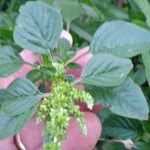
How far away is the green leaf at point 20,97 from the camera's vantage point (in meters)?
0.43

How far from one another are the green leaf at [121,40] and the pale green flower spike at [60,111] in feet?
0.21

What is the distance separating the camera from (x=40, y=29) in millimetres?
465

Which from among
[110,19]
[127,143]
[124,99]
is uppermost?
[124,99]

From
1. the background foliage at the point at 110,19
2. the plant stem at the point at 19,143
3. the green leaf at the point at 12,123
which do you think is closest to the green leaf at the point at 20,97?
the green leaf at the point at 12,123

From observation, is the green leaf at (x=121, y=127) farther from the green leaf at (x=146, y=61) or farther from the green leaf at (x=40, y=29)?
the green leaf at (x=40, y=29)

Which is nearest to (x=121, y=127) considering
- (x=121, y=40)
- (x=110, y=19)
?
(x=110, y=19)

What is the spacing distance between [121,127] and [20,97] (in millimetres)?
325

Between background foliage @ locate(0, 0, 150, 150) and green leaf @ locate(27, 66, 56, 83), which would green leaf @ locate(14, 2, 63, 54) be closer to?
green leaf @ locate(27, 66, 56, 83)

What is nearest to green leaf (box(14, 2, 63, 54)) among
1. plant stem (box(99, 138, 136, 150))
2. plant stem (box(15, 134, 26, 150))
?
plant stem (box(15, 134, 26, 150))

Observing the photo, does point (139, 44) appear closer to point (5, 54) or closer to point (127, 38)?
point (127, 38)

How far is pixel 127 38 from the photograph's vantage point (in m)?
0.47

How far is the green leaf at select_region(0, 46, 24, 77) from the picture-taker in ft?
1.52

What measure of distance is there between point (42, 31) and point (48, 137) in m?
0.11

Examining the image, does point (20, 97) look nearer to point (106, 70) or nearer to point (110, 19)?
point (106, 70)
